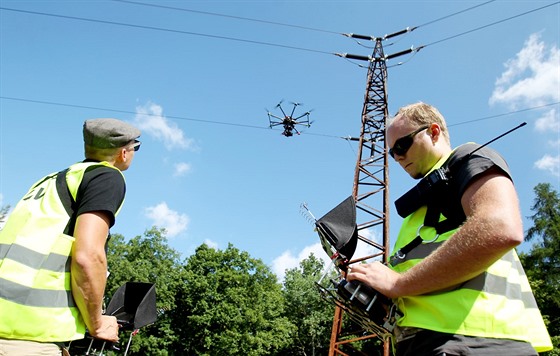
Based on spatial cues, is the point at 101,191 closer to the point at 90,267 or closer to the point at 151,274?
the point at 90,267

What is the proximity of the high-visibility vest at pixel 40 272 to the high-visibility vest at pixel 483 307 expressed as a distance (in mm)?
Result: 1716

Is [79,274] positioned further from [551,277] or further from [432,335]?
[551,277]

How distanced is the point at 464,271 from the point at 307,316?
42.2 meters

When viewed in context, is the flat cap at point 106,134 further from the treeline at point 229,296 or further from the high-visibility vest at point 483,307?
the treeline at point 229,296

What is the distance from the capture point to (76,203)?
7.95ft

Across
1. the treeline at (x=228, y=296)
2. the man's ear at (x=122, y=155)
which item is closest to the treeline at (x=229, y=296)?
the treeline at (x=228, y=296)

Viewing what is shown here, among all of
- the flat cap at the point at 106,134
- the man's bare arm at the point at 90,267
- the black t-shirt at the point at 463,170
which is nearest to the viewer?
the black t-shirt at the point at 463,170

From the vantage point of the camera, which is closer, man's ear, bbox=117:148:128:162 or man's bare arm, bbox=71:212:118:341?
man's bare arm, bbox=71:212:118:341

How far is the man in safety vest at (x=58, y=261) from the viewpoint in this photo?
2131mm

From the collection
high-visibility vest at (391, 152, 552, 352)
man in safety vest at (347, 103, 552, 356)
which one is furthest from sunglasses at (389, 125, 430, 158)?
high-visibility vest at (391, 152, 552, 352)

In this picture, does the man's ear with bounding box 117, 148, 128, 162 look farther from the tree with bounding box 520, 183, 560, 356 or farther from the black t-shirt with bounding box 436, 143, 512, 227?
the tree with bounding box 520, 183, 560, 356

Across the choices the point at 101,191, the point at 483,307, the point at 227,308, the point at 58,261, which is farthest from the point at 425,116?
the point at 227,308

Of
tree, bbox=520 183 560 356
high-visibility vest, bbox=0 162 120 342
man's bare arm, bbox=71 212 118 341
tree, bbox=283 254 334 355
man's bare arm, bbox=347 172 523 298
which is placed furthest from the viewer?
tree, bbox=283 254 334 355

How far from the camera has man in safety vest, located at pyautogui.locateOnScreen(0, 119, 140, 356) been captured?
83.9 inches
